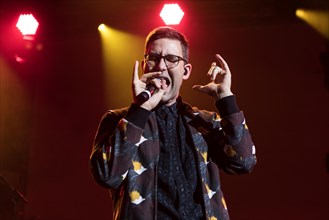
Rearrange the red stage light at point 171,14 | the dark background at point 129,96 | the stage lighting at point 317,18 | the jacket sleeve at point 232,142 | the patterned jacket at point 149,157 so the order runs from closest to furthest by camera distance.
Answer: the patterned jacket at point 149,157
the jacket sleeve at point 232,142
the dark background at point 129,96
the stage lighting at point 317,18
the red stage light at point 171,14

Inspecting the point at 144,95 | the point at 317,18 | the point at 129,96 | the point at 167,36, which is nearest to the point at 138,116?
the point at 144,95

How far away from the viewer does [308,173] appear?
4.32m

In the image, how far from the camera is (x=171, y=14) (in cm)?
466

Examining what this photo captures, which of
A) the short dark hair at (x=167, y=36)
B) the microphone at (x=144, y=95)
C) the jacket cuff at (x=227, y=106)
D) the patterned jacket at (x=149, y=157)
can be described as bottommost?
the patterned jacket at (x=149, y=157)

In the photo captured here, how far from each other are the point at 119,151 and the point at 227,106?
1.40 ft

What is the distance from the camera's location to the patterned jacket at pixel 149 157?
1390mm

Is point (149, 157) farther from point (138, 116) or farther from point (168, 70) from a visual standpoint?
point (168, 70)

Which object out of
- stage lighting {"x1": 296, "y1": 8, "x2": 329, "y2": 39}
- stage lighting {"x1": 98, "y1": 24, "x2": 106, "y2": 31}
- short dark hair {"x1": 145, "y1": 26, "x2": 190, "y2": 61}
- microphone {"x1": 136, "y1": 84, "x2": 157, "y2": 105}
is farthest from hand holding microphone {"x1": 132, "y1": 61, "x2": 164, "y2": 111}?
stage lighting {"x1": 98, "y1": 24, "x2": 106, "y2": 31}

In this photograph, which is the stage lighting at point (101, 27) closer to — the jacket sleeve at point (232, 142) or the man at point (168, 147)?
the man at point (168, 147)

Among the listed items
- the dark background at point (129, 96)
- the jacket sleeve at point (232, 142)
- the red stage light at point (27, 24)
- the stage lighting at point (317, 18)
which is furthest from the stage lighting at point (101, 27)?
the jacket sleeve at point (232, 142)

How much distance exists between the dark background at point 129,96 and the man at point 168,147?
2955 mm

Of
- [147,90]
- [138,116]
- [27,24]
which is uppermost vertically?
[27,24]

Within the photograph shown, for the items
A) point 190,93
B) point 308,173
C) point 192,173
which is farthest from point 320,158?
point 192,173

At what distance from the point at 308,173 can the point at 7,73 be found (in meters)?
3.68
